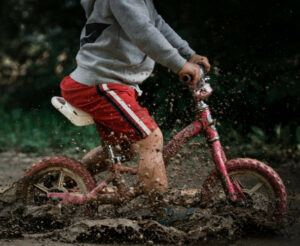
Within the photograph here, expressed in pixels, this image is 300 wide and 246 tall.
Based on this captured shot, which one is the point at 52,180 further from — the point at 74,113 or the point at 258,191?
the point at 258,191

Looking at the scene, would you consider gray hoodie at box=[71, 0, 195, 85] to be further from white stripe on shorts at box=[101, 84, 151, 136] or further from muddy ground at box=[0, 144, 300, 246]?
Result: muddy ground at box=[0, 144, 300, 246]

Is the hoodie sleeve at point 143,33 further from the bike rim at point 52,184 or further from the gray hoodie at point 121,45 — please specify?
the bike rim at point 52,184

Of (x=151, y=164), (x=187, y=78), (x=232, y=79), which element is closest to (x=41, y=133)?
(x=232, y=79)

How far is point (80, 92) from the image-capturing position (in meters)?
4.11

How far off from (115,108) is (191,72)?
49cm

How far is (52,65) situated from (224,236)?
423cm

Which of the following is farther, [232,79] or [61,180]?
[232,79]

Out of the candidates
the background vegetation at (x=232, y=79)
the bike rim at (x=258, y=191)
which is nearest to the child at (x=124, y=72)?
the bike rim at (x=258, y=191)

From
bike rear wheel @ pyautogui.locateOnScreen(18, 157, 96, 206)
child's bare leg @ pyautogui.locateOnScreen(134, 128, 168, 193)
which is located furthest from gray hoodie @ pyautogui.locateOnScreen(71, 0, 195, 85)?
bike rear wheel @ pyautogui.locateOnScreen(18, 157, 96, 206)

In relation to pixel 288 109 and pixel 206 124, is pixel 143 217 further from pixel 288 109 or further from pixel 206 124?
pixel 288 109

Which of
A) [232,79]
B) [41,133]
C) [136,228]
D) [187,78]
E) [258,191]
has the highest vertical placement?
[232,79]

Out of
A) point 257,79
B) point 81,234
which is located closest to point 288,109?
point 257,79

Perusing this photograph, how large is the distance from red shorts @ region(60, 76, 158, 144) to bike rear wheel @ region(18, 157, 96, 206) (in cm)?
32

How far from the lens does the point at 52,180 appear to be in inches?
171
